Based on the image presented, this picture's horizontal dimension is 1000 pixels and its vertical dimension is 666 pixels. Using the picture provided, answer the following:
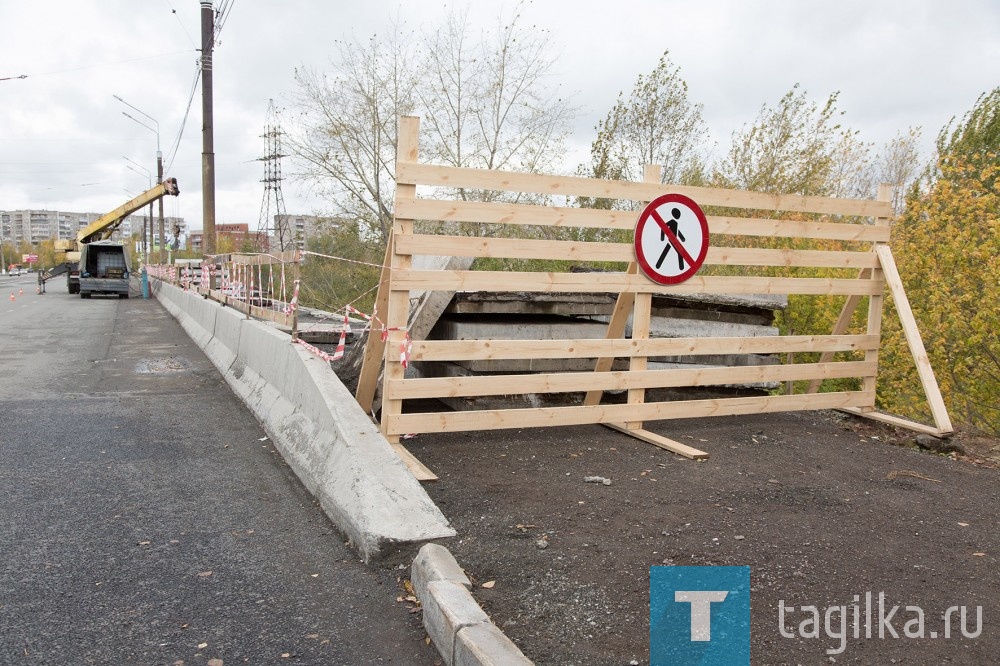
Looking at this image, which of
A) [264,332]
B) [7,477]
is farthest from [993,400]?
[7,477]

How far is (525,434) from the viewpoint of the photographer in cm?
625

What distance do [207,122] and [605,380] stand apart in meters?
19.6

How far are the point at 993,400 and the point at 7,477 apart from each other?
9881 mm

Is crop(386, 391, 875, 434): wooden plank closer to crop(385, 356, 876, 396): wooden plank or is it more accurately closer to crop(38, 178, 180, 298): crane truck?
crop(385, 356, 876, 396): wooden plank

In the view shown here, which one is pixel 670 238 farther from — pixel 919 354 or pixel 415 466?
pixel 415 466

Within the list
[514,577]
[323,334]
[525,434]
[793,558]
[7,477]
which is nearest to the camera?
[514,577]

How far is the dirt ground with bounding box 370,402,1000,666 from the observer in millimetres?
3027

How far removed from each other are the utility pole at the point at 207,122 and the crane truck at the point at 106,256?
13.4 meters

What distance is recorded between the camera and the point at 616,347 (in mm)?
6094

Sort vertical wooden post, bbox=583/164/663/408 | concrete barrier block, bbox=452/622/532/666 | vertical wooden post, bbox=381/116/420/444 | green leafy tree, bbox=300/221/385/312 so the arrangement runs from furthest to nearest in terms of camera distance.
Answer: green leafy tree, bbox=300/221/385/312, vertical wooden post, bbox=583/164/663/408, vertical wooden post, bbox=381/116/420/444, concrete barrier block, bbox=452/622/532/666

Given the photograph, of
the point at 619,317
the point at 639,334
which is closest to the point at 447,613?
the point at 639,334

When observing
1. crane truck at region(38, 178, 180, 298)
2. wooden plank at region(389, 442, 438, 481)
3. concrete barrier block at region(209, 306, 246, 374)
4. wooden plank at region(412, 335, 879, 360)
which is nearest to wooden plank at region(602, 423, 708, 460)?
wooden plank at region(412, 335, 879, 360)

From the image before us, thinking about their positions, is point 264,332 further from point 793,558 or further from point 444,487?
point 793,558

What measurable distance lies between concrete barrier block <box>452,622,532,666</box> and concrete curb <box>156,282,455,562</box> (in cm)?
102
